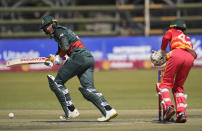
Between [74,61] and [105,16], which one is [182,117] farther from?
[105,16]

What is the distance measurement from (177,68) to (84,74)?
188 centimetres

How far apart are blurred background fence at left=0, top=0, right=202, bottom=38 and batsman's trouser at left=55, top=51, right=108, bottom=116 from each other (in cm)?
2323

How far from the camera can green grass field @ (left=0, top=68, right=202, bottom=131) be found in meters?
8.20

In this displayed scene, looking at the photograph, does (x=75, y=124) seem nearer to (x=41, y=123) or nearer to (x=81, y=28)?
(x=41, y=123)

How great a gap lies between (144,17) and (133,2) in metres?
3.10

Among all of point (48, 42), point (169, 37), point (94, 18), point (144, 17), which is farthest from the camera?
point (94, 18)

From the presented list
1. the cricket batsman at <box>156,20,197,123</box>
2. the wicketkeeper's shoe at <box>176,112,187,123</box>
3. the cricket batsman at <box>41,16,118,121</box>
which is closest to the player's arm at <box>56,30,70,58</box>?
the cricket batsman at <box>41,16,118,121</box>

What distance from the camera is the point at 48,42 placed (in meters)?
26.0

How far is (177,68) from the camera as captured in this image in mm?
8328

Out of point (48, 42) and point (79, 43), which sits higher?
point (79, 43)

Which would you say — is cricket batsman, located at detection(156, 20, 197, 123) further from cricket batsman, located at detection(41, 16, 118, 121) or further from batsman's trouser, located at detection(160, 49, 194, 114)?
cricket batsman, located at detection(41, 16, 118, 121)

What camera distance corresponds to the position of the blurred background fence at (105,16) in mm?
32812

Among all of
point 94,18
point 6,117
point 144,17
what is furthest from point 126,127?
point 94,18

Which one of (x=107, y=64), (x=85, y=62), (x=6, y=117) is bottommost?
(x=107, y=64)
